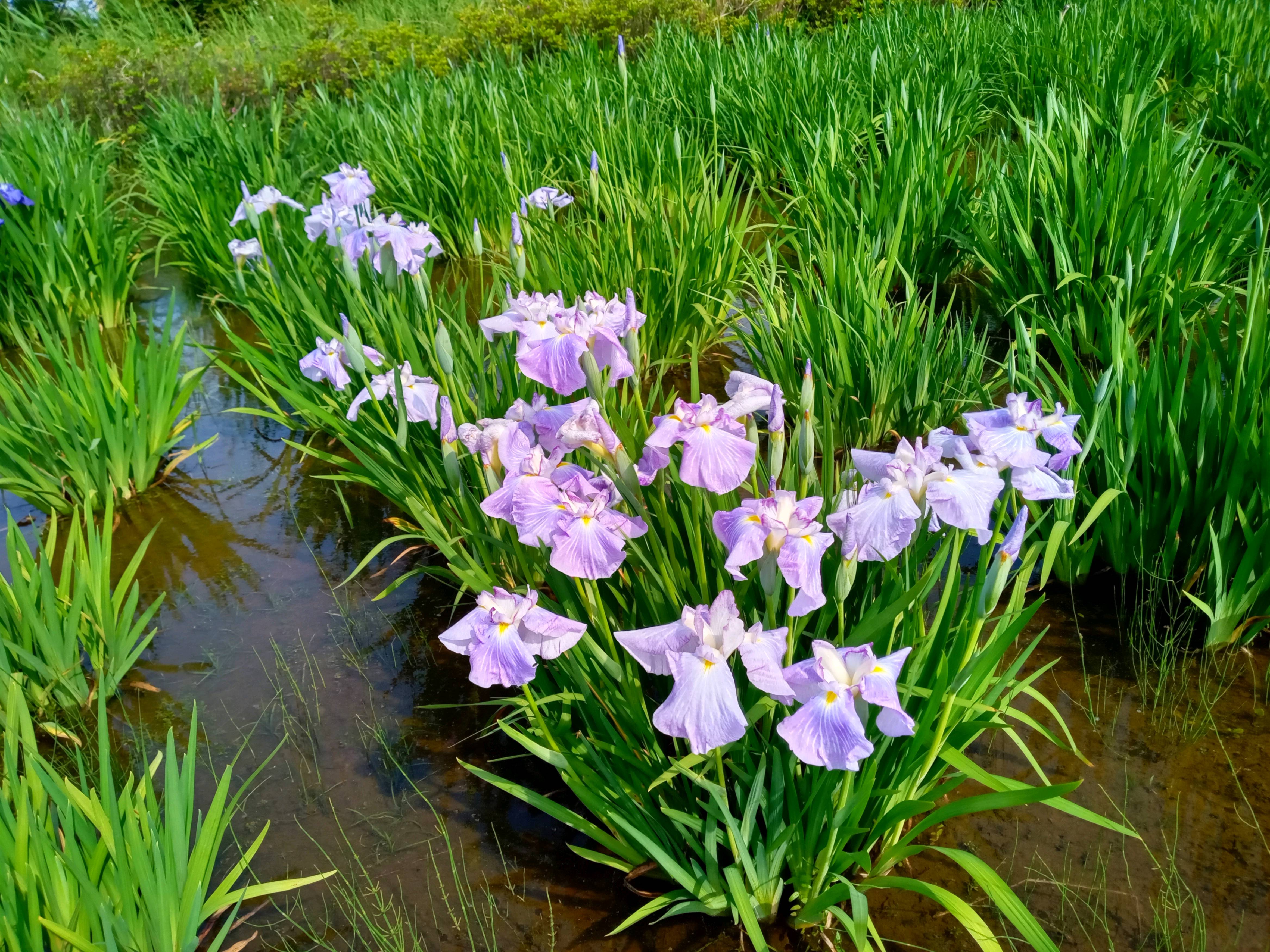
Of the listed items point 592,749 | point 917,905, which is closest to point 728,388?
point 592,749

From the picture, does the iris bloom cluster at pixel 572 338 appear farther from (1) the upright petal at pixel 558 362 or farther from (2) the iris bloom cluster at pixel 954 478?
(2) the iris bloom cluster at pixel 954 478

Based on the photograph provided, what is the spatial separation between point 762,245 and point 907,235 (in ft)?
3.98

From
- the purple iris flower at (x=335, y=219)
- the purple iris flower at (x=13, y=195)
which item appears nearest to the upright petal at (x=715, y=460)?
the purple iris flower at (x=335, y=219)

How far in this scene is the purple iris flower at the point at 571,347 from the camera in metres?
1.45

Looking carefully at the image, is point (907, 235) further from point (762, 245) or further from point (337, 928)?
point (337, 928)

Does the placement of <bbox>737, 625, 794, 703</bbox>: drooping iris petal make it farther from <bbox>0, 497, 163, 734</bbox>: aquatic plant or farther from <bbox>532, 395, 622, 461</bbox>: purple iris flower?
<bbox>0, 497, 163, 734</bbox>: aquatic plant

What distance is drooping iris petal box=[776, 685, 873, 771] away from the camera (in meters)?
1.09

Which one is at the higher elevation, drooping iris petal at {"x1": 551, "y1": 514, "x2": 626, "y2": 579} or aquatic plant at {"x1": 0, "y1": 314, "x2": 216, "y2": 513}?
drooping iris petal at {"x1": 551, "y1": 514, "x2": 626, "y2": 579}

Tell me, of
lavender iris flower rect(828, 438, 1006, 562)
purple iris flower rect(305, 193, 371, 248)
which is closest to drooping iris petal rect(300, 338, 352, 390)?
purple iris flower rect(305, 193, 371, 248)

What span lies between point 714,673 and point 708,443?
33 centimetres

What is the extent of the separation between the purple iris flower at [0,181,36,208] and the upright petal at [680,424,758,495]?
425cm

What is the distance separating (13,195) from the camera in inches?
159

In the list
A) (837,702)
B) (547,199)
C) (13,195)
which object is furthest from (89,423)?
(837,702)

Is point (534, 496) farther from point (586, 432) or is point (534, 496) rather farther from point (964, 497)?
point (964, 497)
